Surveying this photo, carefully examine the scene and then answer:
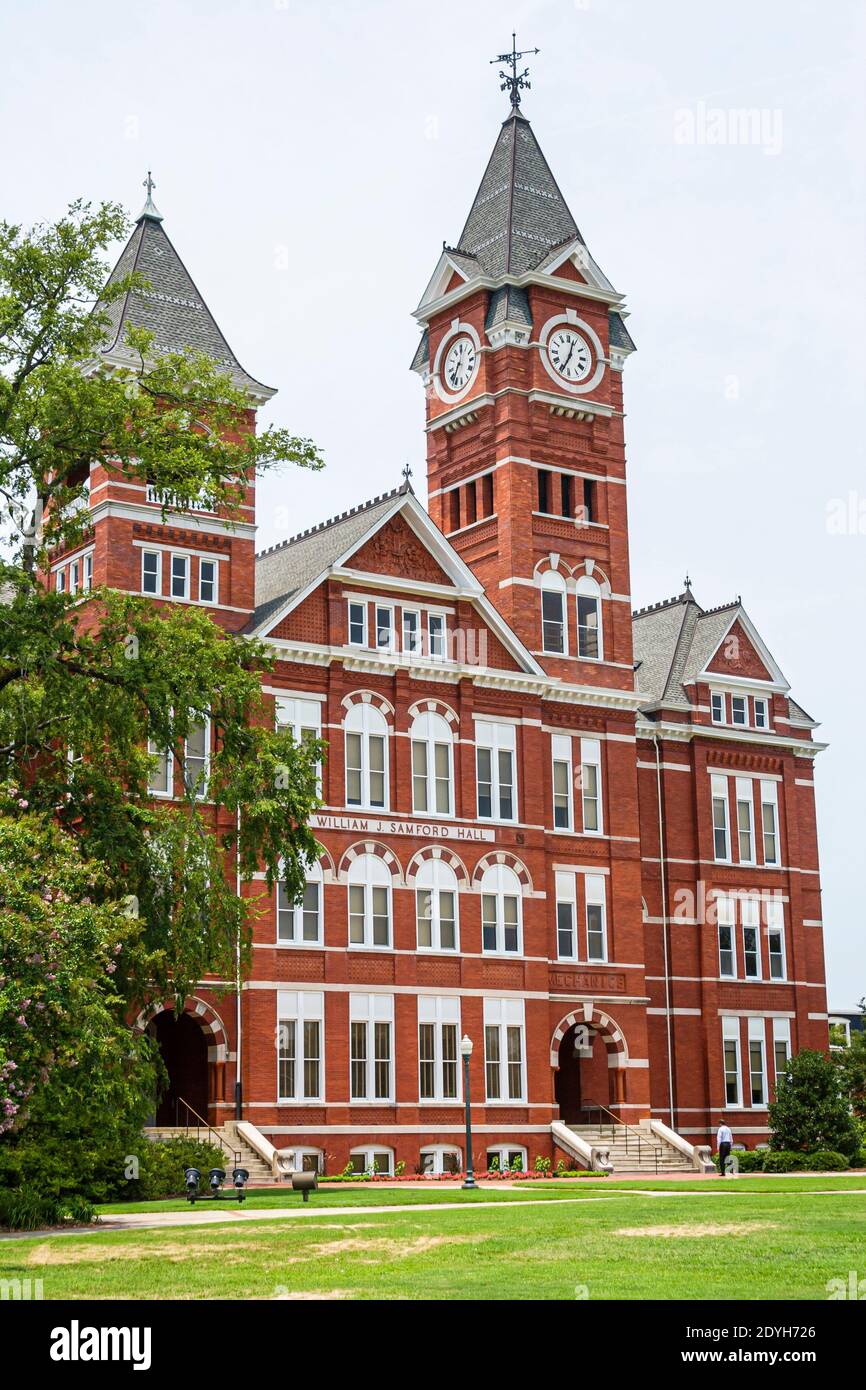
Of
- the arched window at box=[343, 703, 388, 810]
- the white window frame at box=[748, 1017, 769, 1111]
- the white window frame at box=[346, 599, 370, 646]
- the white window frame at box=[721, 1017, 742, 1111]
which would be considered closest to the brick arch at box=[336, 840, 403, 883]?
the arched window at box=[343, 703, 388, 810]

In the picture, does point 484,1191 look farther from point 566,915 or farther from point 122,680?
point 566,915

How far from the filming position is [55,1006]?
25672 millimetres

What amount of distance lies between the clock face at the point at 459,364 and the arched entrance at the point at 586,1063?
21.3 metres

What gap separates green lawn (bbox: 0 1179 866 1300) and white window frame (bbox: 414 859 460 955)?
19516mm

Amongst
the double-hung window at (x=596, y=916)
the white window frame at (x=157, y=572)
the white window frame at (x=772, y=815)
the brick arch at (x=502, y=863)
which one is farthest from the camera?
the white window frame at (x=772, y=815)

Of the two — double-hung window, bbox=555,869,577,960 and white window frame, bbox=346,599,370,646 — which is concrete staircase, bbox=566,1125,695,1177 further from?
white window frame, bbox=346,599,370,646

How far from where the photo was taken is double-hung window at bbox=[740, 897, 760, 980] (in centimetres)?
6206

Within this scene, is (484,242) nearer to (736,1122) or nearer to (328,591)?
(328,591)

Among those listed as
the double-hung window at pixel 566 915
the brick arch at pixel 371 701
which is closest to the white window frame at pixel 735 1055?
the double-hung window at pixel 566 915

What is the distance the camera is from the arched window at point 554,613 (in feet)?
187

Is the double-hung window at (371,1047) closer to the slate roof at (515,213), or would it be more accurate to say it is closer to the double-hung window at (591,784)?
the double-hung window at (591,784)

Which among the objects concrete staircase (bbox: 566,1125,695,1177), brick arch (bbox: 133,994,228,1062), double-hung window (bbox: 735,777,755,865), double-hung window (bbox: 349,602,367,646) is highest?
double-hung window (bbox: 349,602,367,646)

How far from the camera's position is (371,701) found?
5169 centimetres

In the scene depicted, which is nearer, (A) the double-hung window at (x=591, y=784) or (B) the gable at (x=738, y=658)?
(A) the double-hung window at (x=591, y=784)
